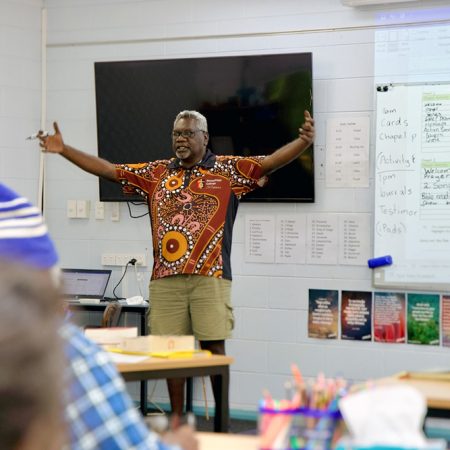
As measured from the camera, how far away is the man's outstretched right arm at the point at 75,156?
13.6ft

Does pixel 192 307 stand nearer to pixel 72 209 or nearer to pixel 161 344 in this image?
pixel 161 344

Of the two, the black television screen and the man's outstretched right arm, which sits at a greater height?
the black television screen

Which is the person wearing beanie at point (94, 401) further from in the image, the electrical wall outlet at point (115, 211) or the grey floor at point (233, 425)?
the electrical wall outlet at point (115, 211)

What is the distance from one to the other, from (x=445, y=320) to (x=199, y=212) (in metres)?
1.69

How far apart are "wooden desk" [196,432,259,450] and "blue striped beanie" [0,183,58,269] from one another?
0.59 meters

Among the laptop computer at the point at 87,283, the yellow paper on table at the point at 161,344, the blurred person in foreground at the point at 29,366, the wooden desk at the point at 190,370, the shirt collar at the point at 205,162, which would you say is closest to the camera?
the blurred person in foreground at the point at 29,366

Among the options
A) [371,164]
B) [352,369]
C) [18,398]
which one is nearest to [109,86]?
[371,164]

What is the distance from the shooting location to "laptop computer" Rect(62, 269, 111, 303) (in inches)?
193

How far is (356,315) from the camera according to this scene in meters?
4.61

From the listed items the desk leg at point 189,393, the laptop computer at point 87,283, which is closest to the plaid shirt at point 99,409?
the desk leg at point 189,393

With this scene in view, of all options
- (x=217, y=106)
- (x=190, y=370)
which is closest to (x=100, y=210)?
(x=217, y=106)

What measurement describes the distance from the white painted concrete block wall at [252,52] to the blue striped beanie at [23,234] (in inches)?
129

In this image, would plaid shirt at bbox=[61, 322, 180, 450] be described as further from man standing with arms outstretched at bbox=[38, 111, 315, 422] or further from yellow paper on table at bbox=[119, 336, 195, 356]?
man standing with arms outstretched at bbox=[38, 111, 315, 422]

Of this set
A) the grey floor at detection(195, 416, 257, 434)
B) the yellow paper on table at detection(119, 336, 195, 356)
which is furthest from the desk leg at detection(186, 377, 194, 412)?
the yellow paper on table at detection(119, 336, 195, 356)
